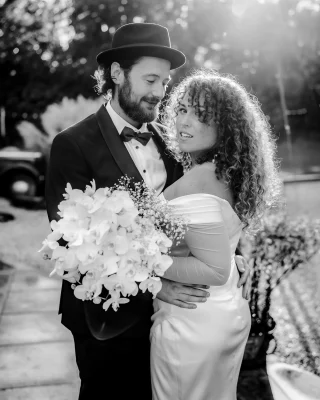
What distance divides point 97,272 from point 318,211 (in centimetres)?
989

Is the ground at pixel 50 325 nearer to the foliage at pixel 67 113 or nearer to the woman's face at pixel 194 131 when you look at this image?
the woman's face at pixel 194 131

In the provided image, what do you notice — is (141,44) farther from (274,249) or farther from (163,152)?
(274,249)

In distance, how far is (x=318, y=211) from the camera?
35.8 ft

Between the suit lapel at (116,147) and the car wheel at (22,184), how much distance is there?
9504mm

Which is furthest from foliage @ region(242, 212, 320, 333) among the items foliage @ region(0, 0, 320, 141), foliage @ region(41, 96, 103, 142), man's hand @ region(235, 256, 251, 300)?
foliage @ region(0, 0, 320, 141)

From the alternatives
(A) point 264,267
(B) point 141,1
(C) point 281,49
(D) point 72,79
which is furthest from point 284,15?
(A) point 264,267

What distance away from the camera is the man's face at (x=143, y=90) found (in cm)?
268

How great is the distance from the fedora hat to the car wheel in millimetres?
9323

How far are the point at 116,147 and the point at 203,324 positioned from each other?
0.96m

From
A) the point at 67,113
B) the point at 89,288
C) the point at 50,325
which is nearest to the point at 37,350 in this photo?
the point at 50,325

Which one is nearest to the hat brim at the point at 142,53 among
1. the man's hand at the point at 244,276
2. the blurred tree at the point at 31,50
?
the man's hand at the point at 244,276

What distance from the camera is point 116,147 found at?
2.48m

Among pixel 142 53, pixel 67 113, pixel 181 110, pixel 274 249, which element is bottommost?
pixel 67 113

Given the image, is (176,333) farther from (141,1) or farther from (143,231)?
(141,1)
